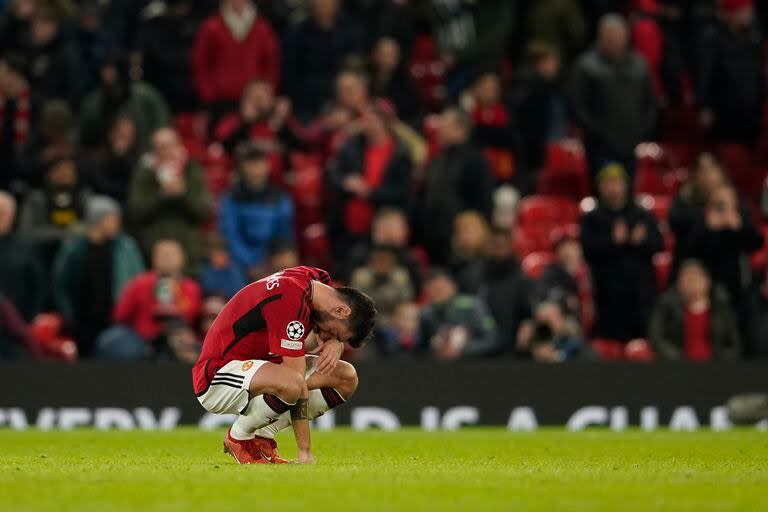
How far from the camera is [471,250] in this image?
18797mm

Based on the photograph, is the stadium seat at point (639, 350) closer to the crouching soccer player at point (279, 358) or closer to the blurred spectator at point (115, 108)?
the blurred spectator at point (115, 108)

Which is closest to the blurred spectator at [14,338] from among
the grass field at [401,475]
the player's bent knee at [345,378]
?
the grass field at [401,475]

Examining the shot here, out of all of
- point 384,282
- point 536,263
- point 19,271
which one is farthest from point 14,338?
point 536,263

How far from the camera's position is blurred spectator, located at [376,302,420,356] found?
17.9m

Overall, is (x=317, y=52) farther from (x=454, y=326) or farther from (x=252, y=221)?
(x=454, y=326)

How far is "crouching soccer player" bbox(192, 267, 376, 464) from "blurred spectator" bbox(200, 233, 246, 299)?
24.5 feet

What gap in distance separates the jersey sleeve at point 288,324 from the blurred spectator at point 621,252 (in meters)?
8.93

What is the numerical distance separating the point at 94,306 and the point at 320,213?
11.0 feet

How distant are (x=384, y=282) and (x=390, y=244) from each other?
473 mm

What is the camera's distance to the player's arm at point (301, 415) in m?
10.1

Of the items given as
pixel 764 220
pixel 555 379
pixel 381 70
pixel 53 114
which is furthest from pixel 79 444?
pixel 764 220

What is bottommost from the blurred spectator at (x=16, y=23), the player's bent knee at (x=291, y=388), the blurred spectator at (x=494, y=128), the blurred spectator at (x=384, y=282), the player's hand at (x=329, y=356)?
the player's bent knee at (x=291, y=388)

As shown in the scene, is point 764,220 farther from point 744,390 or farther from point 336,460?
point 336,460

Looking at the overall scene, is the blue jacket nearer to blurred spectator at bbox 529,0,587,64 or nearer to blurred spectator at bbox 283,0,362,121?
blurred spectator at bbox 283,0,362,121
